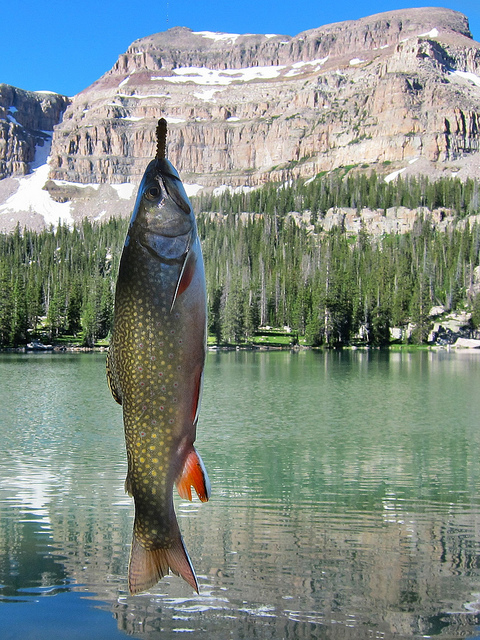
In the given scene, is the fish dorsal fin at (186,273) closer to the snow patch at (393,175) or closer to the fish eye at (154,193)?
the fish eye at (154,193)

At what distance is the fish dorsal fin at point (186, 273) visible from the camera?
93.7 inches

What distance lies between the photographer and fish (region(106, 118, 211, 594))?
241 centimetres

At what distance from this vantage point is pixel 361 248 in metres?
147

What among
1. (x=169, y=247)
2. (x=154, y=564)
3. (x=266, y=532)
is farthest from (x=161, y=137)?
(x=266, y=532)

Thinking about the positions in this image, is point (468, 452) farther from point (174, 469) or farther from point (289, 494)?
point (174, 469)

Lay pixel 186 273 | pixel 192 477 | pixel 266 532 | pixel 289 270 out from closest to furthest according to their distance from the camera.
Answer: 1. pixel 186 273
2. pixel 192 477
3. pixel 266 532
4. pixel 289 270

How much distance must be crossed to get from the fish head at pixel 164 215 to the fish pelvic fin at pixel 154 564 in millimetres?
1269

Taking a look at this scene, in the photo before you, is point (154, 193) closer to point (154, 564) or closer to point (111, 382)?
point (111, 382)

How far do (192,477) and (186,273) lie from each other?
849mm

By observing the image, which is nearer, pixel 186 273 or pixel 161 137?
pixel 161 137

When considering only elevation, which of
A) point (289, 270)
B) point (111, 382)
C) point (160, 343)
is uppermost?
point (289, 270)

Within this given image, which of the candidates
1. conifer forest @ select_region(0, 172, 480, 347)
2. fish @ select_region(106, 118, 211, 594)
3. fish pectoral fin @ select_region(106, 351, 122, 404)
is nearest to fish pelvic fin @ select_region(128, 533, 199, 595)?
fish @ select_region(106, 118, 211, 594)

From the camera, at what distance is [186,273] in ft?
7.84

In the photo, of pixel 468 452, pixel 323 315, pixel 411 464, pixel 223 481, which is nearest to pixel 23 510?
pixel 223 481
